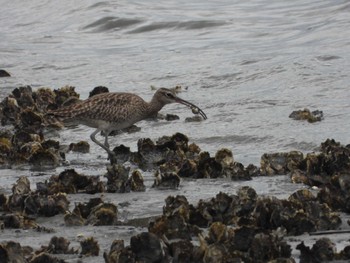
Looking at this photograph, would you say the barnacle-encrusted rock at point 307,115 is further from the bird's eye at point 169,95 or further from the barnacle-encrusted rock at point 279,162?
the barnacle-encrusted rock at point 279,162

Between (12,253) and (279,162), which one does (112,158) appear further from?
(12,253)

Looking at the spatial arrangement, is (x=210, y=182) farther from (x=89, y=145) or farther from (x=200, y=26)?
(x=200, y=26)

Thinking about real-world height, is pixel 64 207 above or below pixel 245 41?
below

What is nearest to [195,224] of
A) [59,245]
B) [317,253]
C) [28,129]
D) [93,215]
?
[93,215]

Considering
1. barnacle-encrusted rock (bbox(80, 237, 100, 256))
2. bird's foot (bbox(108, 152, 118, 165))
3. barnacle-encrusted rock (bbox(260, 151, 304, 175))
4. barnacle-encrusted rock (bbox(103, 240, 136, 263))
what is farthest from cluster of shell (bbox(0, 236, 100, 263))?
bird's foot (bbox(108, 152, 118, 165))

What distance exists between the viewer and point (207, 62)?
60.2 feet

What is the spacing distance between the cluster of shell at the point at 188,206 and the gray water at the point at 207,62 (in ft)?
0.96

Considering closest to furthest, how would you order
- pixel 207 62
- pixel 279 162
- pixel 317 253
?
1. pixel 317 253
2. pixel 279 162
3. pixel 207 62

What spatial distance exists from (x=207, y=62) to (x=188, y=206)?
10263 millimetres

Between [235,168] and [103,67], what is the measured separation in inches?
363

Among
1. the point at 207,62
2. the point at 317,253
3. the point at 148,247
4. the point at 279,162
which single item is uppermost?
the point at 207,62

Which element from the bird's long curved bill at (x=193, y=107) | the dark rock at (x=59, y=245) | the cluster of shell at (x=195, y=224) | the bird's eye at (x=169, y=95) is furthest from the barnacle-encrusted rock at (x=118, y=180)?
the bird's eye at (x=169, y=95)

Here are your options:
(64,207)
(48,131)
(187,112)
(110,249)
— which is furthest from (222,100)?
(110,249)

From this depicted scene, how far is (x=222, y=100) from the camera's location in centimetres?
1530
